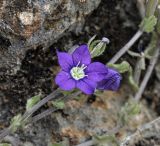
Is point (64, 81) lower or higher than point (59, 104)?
higher

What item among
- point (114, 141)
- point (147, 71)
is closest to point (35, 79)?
point (114, 141)

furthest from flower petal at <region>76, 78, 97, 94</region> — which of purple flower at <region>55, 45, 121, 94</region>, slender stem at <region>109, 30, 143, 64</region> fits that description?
slender stem at <region>109, 30, 143, 64</region>

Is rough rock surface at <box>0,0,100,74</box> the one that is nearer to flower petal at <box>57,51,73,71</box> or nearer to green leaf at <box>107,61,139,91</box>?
flower petal at <box>57,51,73,71</box>

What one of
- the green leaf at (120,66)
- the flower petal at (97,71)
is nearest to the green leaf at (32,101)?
the flower petal at (97,71)

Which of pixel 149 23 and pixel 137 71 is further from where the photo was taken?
pixel 137 71

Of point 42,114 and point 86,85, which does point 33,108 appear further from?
point 86,85

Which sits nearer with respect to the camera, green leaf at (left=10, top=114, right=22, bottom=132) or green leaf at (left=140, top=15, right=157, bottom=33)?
green leaf at (left=10, top=114, right=22, bottom=132)

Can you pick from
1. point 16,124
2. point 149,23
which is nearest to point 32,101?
point 16,124
